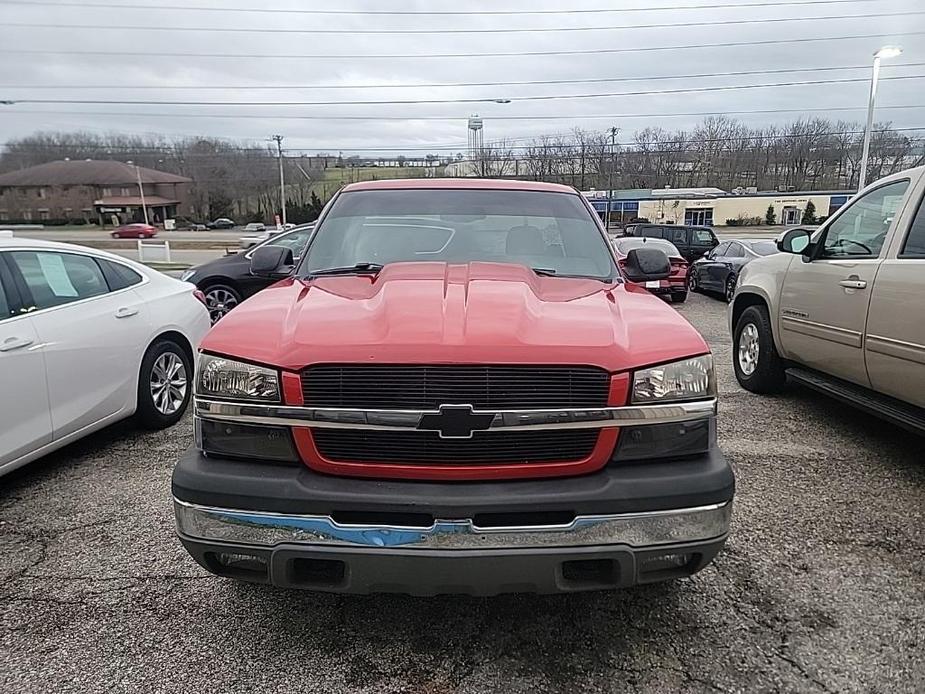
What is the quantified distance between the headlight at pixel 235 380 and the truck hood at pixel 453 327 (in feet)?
0.13

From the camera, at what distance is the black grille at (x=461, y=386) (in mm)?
2238

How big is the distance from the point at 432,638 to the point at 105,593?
1.52m

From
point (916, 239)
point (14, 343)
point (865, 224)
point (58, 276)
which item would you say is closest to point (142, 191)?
point (58, 276)

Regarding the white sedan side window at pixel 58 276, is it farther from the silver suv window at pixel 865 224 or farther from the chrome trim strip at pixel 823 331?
the silver suv window at pixel 865 224

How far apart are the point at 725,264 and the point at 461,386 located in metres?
14.2

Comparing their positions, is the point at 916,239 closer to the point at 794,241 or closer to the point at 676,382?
the point at 794,241

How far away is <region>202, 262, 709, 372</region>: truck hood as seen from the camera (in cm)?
226

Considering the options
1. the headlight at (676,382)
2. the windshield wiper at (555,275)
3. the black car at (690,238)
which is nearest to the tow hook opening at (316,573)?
the headlight at (676,382)

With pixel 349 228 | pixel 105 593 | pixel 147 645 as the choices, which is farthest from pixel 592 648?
pixel 349 228

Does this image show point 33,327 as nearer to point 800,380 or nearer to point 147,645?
point 147,645

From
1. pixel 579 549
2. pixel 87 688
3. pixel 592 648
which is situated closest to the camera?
pixel 579 549

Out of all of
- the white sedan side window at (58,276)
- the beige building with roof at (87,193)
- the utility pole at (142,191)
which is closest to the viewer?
the white sedan side window at (58,276)

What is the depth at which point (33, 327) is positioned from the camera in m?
3.94

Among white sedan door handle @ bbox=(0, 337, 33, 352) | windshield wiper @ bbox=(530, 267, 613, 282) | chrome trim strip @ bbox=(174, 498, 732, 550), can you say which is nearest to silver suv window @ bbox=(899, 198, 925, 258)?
windshield wiper @ bbox=(530, 267, 613, 282)
